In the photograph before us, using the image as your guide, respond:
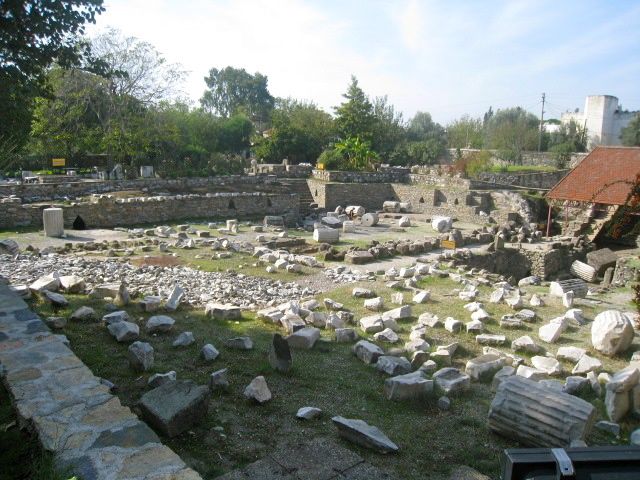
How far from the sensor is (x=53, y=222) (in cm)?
1627

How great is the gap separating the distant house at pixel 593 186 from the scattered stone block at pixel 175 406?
1933cm

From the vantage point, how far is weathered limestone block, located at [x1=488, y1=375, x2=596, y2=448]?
4902 millimetres

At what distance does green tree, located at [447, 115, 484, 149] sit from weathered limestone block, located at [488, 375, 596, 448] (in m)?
51.1

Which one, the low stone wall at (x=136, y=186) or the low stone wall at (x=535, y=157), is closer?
the low stone wall at (x=136, y=186)

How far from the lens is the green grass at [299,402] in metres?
4.73

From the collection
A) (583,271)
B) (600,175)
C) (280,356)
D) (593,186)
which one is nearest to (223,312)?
(280,356)

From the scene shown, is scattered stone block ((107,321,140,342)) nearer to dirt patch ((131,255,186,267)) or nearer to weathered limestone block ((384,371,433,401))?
weathered limestone block ((384,371,433,401))

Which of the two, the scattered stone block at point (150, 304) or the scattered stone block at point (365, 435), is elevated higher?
the scattered stone block at point (150, 304)

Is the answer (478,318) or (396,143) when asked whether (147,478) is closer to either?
(478,318)

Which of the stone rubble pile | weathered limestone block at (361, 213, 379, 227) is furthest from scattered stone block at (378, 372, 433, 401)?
weathered limestone block at (361, 213, 379, 227)

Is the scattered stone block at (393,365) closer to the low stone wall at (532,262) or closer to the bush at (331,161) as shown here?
the low stone wall at (532,262)

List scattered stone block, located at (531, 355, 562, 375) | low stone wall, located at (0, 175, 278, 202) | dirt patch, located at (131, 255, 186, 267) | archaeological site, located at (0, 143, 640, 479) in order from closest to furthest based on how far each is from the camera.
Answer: archaeological site, located at (0, 143, 640, 479), scattered stone block, located at (531, 355, 562, 375), dirt patch, located at (131, 255, 186, 267), low stone wall, located at (0, 175, 278, 202)

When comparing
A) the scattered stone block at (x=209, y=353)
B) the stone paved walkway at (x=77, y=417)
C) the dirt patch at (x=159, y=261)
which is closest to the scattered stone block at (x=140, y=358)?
the scattered stone block at (x=209, y=353)

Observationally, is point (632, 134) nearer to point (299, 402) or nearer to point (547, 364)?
point (547, 364)
